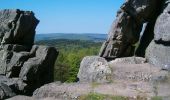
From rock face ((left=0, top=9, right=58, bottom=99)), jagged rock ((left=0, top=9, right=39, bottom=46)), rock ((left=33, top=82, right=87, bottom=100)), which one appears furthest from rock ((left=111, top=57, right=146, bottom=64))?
jagged rock ((left=0, top=9, right=39, bottom=46))

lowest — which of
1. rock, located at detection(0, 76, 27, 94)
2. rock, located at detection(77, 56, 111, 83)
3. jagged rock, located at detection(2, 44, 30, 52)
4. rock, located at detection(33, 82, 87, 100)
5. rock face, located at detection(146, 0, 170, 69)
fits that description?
rock, located at detection(0, 76, 27, 94)

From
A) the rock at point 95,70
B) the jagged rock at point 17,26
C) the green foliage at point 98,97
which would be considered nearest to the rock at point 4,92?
the green foliage at point 98,97

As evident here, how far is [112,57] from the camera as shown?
2550 cm

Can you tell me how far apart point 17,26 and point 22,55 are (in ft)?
10.4

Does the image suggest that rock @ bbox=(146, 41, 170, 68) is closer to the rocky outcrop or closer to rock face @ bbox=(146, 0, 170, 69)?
rock face @ bbox=(146, 0, 170, 69)

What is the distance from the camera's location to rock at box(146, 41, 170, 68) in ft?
71.0

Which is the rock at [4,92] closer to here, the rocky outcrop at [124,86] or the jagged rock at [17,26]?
the rocky outcrop at [124,86]

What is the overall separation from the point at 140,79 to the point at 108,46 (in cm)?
618

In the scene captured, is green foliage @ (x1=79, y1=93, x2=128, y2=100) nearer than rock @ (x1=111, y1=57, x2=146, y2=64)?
Yes

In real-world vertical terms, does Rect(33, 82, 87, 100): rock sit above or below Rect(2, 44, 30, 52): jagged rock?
below

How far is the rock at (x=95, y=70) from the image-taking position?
21.8 m

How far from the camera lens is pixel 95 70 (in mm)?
22984

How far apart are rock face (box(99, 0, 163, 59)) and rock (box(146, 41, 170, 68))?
105 inches

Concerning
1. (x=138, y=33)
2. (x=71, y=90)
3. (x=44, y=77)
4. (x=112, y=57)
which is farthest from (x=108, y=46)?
(x=71, y=90)
